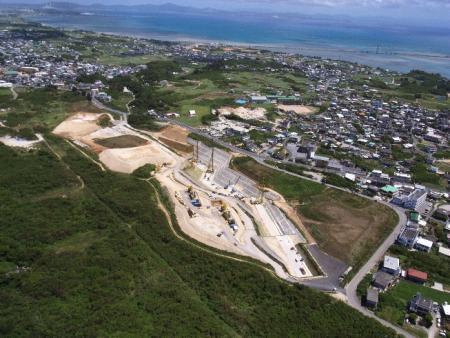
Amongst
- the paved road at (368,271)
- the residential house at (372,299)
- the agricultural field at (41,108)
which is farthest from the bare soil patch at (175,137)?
the residential house at (372,299)

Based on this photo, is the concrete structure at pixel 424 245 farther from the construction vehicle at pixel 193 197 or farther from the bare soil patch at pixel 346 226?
the construction vehicle at pixel 193 197

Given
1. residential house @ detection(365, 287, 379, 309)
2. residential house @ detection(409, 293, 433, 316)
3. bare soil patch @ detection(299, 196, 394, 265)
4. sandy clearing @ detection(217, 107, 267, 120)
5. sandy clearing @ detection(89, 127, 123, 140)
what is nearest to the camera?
residential house @ detection(409, 293, 433, 316)

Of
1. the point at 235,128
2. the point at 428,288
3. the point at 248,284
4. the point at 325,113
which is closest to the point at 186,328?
the point at 248,284

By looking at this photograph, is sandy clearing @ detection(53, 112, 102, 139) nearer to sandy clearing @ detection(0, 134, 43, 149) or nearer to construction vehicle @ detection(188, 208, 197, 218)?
A: sandy clearing @ detection(0, 134, 43, 149)

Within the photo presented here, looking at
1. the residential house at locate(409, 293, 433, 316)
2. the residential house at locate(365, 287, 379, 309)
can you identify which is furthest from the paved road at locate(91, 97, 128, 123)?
the residential house at locate(409, 293, 433, 316)

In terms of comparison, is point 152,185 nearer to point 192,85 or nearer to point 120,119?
point 120,119

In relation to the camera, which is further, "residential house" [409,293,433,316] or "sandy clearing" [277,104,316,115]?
"sandy clearing" [277,104,316,115]
